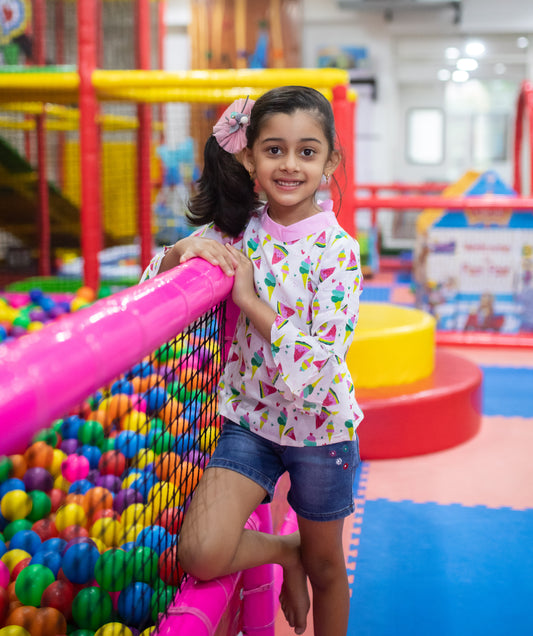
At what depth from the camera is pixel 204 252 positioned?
1.09 m

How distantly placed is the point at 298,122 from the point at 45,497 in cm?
107

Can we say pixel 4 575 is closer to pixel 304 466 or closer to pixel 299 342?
pixel 304 466

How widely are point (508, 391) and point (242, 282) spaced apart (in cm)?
242

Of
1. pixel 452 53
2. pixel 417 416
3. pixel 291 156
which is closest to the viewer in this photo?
pixel 291 156

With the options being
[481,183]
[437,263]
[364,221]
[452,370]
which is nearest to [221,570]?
[452,370]

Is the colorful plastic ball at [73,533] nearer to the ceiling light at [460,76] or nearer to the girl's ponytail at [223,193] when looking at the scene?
the girl's ponytail at [223,193]

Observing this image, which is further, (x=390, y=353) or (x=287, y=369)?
(x=390, y=353)

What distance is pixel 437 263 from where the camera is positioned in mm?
4195

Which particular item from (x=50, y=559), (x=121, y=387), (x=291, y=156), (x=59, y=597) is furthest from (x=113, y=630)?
(x=291, y=156)

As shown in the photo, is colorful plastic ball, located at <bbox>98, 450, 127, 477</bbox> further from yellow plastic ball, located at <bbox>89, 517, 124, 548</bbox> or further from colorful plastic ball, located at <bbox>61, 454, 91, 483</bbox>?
yellow plastic ball, located at <bbox>89, 517, 124, 548</bbox>

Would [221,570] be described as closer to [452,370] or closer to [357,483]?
[357,483]

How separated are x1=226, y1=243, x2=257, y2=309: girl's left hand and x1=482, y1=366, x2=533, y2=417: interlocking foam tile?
205 cm

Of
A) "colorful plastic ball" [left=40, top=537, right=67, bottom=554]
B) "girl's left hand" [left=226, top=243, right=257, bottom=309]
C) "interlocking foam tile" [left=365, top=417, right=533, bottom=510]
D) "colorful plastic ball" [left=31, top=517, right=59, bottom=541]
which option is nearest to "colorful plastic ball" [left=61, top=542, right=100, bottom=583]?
"colorful plastic ball" [left=40, top=537, right=67, bottom=554]

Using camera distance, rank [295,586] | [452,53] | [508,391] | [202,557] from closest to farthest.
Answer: [202,557] < [295,586] < [508,391] < [452,53]
